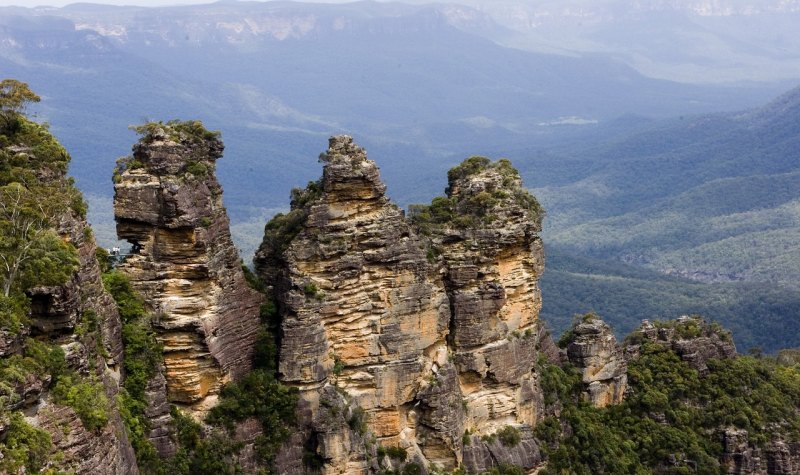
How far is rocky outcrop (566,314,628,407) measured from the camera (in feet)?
149

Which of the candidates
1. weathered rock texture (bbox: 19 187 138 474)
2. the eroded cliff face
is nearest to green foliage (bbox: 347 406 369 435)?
the eroded cliff face

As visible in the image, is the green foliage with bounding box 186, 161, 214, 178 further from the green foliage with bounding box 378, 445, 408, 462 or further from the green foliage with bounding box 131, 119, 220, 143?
the green foliage with bounding box 378, 445, 408, 462

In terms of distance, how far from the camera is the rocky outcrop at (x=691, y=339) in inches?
1917

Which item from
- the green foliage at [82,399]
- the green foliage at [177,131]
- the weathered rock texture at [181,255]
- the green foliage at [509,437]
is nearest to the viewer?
the green foliage at [82,399]

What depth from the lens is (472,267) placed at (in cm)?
3853

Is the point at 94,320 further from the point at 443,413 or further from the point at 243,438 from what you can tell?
the point at 443,413

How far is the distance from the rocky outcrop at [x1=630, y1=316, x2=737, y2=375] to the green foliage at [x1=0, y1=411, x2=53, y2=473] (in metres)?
31.7

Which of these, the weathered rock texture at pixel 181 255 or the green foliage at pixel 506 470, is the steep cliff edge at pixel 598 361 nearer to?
the green foliage at pixel 506 470

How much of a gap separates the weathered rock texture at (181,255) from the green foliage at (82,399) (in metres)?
6.94

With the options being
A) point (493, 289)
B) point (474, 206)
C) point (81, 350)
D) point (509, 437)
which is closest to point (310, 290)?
point (493, 289)

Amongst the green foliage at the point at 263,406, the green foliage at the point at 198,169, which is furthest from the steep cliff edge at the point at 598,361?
the green foliage at the point at 198,169

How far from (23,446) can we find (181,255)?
36.4 ft

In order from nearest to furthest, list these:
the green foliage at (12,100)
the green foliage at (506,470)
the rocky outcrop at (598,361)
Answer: the green foliage at (12,100) → the green foliage at (506,470) → the rocky outcrop at (598,361)

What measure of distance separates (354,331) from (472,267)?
5.49 m
